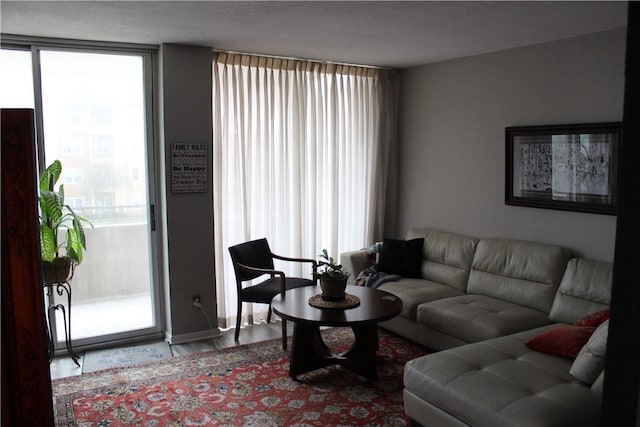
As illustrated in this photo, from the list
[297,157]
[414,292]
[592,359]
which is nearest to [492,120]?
[414,292]

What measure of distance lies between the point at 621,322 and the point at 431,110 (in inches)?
187

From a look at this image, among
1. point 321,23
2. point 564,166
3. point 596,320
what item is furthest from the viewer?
point 564,166

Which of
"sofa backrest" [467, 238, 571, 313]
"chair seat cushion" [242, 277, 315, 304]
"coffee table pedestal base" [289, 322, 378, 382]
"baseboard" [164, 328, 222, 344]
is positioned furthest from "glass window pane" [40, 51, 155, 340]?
"sofa backrest" [467, 238, 571, 313]

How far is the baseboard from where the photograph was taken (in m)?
4.53

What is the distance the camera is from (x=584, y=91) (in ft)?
13.1

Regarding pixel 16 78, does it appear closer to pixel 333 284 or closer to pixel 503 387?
pixel 333 284

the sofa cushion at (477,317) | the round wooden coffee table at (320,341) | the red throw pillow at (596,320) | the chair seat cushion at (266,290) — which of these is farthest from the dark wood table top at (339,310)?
the red throw pillow at (596,320)

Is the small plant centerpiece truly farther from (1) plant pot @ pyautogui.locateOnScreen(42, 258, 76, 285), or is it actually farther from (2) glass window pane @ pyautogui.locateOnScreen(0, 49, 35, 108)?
(2) glass window pane @ pyautogui.locateOnScreen(0, 49, 35, 108)

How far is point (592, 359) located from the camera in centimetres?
270

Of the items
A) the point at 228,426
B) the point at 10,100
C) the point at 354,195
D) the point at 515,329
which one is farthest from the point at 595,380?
the point at 10,100

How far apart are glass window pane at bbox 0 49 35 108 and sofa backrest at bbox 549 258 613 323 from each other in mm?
4217

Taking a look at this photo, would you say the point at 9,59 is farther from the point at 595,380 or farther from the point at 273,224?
the point at 595,380

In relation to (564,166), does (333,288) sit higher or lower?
lower

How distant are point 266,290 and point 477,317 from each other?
1.71 meters
